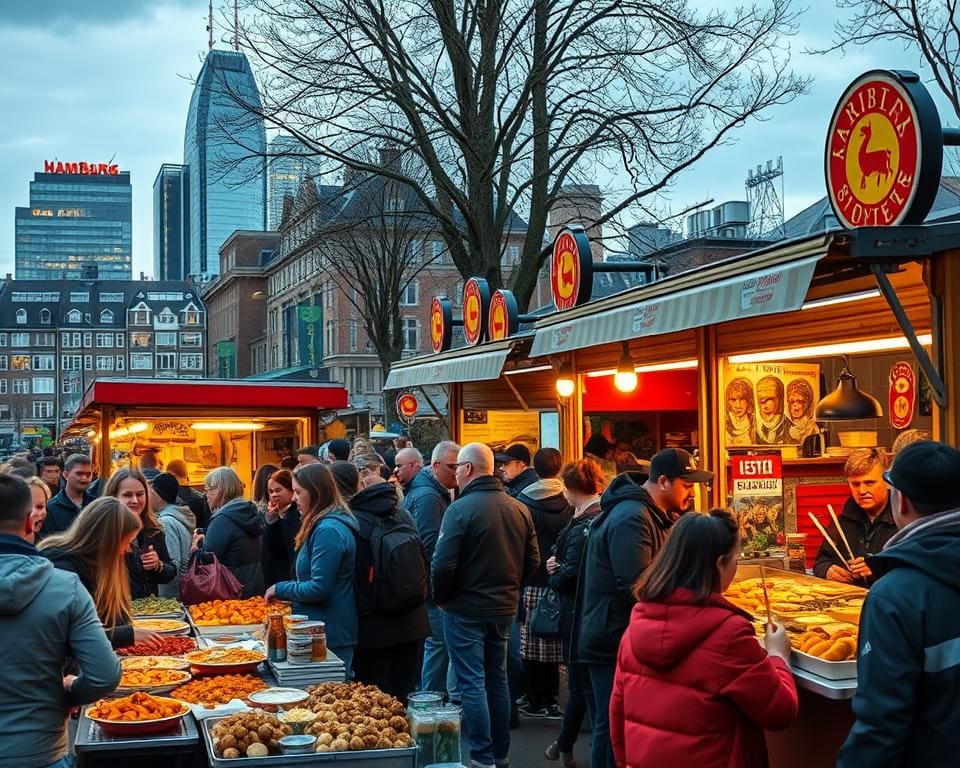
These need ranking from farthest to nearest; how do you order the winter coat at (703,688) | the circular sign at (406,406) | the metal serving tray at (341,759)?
the circular sign at (406,406), the metal serving tray at (341,759), the winter coat at (703,688)

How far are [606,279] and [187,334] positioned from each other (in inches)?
3632

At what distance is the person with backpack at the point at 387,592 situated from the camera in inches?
279

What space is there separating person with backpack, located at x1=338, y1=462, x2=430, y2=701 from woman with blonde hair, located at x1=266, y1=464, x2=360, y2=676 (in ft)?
0.61

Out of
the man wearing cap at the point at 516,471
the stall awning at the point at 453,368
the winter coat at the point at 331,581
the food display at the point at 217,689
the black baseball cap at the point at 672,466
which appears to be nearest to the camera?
the food display at the point at 217,689

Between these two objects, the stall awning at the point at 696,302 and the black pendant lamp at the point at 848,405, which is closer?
the stall awning at the point at 696,302

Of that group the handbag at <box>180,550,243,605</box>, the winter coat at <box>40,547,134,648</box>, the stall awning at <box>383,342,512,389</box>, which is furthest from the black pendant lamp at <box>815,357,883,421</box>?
the winter coat at <box>40,547,134,648</box>

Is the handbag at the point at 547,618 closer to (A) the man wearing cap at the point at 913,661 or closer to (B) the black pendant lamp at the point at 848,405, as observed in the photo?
(B) the black pendant lamp at the point at 848,405

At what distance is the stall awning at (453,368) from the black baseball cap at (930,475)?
774cm

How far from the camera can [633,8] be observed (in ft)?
60.4

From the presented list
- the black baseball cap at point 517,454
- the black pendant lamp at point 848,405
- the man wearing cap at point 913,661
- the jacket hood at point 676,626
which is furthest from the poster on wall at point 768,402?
the man wearing cap at point 913,661

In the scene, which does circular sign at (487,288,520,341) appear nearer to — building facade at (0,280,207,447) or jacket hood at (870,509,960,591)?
jacket hood at (870,509,960,591)

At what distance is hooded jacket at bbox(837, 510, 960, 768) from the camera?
3.29 meters

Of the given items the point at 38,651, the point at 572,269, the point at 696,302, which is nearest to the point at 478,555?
the point at 696,302

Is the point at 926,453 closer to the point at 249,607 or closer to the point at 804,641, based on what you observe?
the point at 804,641
